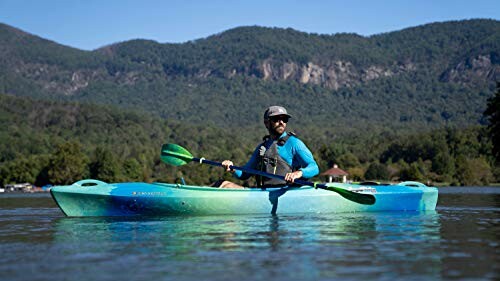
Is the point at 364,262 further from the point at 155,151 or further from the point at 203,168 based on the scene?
the point at 155,151

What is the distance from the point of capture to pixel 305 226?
1250 centimetres

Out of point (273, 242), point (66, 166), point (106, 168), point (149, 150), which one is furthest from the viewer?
point (149, 150)

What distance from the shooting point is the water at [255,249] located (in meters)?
7.65

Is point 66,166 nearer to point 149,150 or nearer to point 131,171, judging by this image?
point 131,171

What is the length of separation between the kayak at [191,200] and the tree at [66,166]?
11173 cm

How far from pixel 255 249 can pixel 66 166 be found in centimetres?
12018

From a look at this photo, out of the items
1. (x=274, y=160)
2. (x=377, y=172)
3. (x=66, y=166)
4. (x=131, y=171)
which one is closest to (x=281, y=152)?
(x=274, y=160)

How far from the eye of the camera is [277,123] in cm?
1506

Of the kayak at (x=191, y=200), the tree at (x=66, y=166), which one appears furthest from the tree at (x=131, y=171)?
the kayak at (x=191, y=200)

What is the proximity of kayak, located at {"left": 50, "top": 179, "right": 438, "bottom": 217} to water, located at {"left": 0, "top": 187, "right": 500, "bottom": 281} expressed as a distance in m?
1.12

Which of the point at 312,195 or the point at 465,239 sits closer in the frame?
the point at 465,239

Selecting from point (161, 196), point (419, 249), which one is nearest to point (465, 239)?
point (419, 249)

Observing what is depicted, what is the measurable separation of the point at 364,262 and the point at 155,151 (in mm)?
156323

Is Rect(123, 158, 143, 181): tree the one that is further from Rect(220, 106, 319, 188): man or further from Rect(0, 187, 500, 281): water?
Rect(0, 187, 500, 281): water
